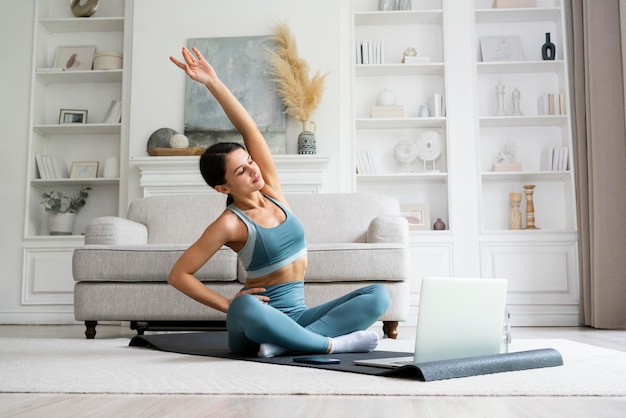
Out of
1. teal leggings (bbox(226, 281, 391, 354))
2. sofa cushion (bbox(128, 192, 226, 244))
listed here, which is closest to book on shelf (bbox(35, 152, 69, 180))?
sofa cushion (bbox(128, 192, 226, 244))

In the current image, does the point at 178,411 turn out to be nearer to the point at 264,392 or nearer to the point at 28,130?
the point at 264,392

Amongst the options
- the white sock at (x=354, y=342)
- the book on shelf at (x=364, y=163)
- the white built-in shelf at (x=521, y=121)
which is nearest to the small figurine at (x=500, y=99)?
the white built-in shelf at (x=521, y=121)

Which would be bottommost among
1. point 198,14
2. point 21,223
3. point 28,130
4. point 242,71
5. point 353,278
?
point 353,278

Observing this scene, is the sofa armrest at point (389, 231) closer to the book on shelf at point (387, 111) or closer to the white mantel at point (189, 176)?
the white mantel at point (189, 176)

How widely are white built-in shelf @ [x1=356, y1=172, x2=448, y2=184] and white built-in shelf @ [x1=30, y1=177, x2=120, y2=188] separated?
1.91 m

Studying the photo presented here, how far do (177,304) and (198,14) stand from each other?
2.78 m

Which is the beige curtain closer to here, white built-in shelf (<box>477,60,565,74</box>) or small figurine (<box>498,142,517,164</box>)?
white built-in shelf (<box>477,60,565,74</box>)

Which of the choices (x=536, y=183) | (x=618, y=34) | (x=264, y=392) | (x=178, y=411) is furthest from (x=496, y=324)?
(x=536, y=183)

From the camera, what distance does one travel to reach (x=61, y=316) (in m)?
5.01

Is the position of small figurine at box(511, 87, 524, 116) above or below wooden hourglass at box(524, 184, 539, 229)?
above

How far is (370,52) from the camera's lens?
519cm

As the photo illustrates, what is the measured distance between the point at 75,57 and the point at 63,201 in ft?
3.88

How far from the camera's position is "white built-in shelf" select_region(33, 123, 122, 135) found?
206 inches

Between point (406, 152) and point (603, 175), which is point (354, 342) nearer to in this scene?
point (603, 175)
